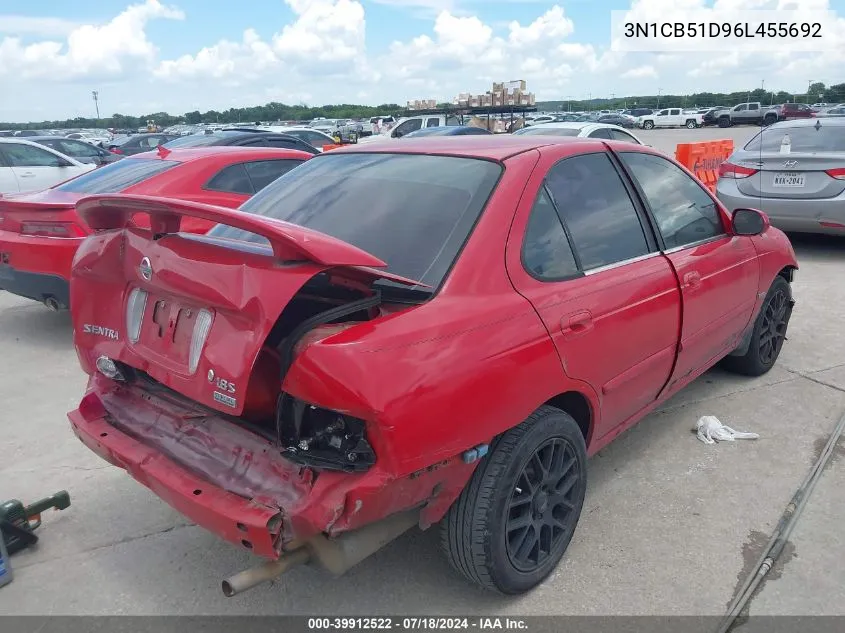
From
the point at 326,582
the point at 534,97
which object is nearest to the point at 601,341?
the point at 326,582

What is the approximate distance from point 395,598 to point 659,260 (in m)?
1.90

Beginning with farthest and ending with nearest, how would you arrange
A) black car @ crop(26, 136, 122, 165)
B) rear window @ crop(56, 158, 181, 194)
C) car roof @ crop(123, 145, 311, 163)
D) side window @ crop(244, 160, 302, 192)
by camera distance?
black car @ crop(26, 136, 122, 165) → side window @ crop(244, 160, 302, 192) → car roof @ crop(123, 145, 311, 163) → rear window @ crop(56, 158, 181, 194)

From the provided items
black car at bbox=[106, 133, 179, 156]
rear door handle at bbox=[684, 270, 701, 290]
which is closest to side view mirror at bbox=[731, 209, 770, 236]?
rear door handle at bbox=[684, 270, 701, 290]

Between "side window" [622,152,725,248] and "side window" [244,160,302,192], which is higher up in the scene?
"side window" [244,160,302,192]

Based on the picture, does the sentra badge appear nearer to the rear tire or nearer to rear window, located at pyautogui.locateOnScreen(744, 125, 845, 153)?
the rear tire

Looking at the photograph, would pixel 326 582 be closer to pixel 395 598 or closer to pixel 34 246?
pixel 395 598

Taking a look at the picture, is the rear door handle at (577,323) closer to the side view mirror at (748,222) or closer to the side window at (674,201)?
the side window at (674,201)

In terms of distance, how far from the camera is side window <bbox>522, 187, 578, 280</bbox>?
2547 millimetres

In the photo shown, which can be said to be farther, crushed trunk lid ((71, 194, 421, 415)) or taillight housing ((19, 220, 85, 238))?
taillight housing ((19, 220, 85, 238))

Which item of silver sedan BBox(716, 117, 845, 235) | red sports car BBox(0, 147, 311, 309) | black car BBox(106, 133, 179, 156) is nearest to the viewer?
red sports car BBox(0, 147, 311, 309)

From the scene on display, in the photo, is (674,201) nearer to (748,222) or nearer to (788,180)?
(748,222)

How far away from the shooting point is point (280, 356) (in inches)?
86.0

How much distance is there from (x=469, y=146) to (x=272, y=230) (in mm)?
1323

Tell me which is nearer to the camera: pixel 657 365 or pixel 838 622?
pixel 838 622
